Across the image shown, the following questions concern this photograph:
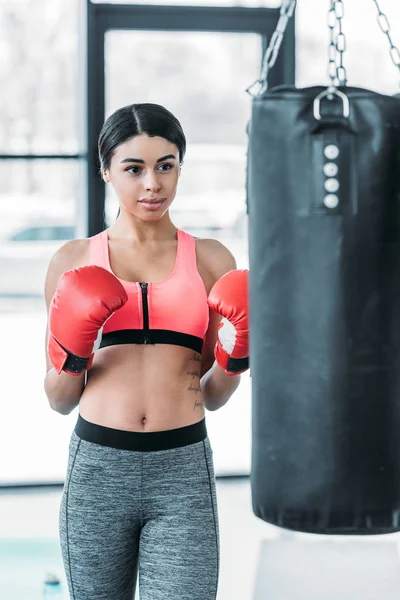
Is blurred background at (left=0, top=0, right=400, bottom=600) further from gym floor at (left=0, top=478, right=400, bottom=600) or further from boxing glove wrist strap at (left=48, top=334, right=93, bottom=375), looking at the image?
boxing glove wrist strap at (left=48, top=334, right=93, bottom=375)

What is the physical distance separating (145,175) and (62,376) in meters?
0.46

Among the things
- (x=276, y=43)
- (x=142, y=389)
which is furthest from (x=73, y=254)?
(x=276, y=43)

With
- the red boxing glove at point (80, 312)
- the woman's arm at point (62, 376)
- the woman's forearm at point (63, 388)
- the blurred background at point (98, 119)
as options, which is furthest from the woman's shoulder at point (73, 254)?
the blurred background at point (98, 119)

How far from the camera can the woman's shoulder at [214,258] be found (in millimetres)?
1937

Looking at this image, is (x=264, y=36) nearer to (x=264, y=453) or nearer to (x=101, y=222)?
(x=101, y=222)

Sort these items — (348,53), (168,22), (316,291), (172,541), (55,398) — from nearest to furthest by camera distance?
(316,291)
(172,541)
(55,398)
(168,22)
(348,53)

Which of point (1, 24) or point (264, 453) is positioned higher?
point (1, 24)

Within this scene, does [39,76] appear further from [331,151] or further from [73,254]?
[331,151]

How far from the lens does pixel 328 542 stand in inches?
145

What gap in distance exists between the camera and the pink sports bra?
5.91 feet

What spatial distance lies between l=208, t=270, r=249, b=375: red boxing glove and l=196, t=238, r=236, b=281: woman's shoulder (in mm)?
164

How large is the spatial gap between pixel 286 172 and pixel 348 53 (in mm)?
3057

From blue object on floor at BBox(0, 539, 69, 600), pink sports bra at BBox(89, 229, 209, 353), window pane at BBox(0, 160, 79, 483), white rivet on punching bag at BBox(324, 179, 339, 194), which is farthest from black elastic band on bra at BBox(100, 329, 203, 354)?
window pane at BBox(0, 160, 79, 483)

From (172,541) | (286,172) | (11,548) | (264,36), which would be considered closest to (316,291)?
(286,172)
